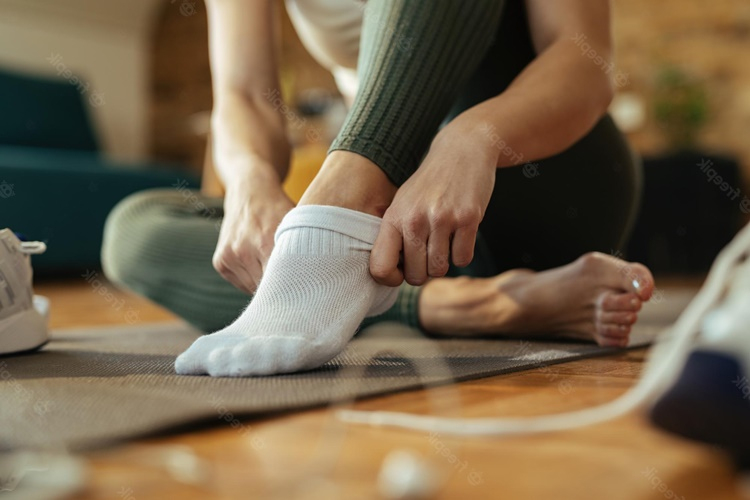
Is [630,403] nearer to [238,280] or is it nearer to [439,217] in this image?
[439,217]

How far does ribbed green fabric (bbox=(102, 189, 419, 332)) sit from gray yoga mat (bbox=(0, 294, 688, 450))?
0.06 meters

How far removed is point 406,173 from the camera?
67 cm

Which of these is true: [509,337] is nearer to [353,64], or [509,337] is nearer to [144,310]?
[353,64]

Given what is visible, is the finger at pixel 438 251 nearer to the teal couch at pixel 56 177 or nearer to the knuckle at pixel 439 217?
the knuckle at pixel 439 217

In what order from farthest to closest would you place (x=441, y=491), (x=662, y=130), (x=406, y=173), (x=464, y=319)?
1. (x=662, y=130)
2. (x=464, y=319)
3. (x=406, y=173)
4. (x=441, y=491)

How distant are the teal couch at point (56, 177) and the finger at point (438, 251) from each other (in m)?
1.89

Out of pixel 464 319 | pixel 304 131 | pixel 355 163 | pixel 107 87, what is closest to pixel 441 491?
pixel 355 163

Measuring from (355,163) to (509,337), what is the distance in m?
0.37

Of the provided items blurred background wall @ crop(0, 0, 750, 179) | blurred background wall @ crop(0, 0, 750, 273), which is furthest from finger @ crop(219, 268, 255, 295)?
blurred background wall @ crop(0, 0, 750, 179)

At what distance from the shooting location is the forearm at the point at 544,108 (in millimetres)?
672

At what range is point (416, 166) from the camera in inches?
27.0

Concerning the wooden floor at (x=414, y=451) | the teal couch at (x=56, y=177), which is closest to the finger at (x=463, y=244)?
the wooden floor at (x=414, y=451)

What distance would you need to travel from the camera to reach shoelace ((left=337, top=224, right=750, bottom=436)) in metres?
0.36

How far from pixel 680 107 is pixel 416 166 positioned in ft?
8.89
